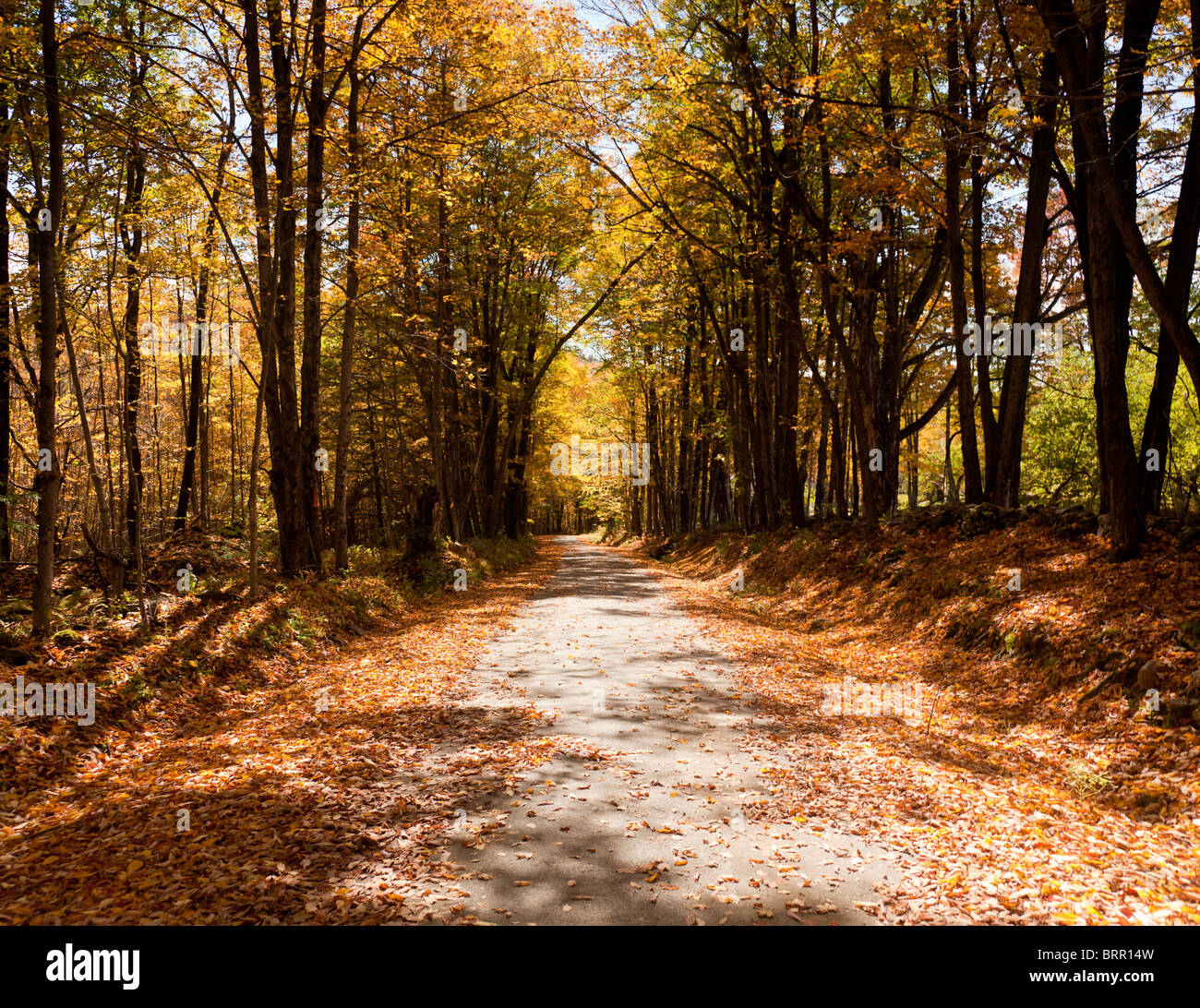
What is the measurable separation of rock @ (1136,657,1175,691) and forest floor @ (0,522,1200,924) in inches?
2.7

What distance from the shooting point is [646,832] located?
13.3ft

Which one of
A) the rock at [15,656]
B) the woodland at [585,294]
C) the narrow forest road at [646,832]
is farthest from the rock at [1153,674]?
the rock at [15,656]

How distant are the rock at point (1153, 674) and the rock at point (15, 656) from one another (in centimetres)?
937

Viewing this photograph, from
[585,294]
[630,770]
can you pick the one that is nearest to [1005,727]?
[630,770]

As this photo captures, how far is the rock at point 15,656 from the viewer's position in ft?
19.5

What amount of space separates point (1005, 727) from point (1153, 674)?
1195 mm

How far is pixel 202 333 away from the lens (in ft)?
62.5

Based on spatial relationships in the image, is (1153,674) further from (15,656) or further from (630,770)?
(15,656)

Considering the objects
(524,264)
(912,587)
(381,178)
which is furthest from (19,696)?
(524,264)

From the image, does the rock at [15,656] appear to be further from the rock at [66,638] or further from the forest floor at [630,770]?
the rock at [66,638]

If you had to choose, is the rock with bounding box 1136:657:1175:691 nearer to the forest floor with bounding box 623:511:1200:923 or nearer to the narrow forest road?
the forest floor with bounding box 623:511:1200:923

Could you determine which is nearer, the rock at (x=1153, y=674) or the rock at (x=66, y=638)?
the rock at (x=1153, y=674)

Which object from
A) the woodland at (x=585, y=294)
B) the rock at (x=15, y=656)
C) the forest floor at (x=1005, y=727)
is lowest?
the forest floor at (x=1005, y=727)

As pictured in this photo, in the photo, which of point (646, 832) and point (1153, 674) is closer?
point (646, 832)
